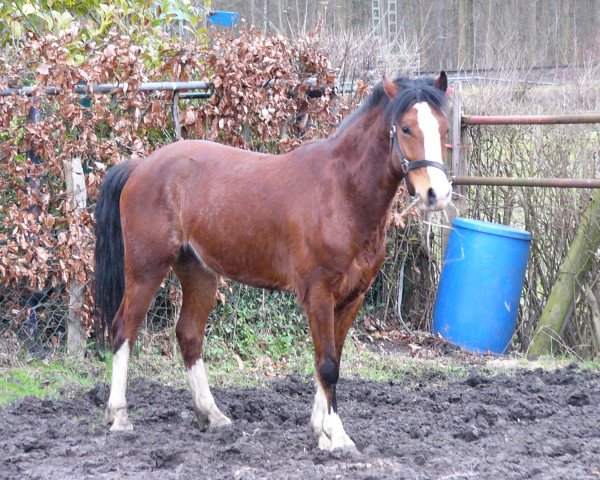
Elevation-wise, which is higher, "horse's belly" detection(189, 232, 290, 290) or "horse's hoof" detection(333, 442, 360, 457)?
"horse's belly" detection(189, 232, 290, 290)

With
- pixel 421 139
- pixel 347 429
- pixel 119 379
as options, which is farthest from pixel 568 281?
pixel 119 379

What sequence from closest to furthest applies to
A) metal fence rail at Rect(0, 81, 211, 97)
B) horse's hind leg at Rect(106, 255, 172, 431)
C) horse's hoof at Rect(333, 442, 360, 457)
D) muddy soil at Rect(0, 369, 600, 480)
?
1. muddy soil at Rect(0, 369, 600, 480)
2. horse's hoof at Rect(333, 442, 360, 457)
3. horse's hind leg at Rect(106, 255, 172, 431)
4. metal fence rail at Rect(0, 81, 211, 97)

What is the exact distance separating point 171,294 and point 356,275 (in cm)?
248

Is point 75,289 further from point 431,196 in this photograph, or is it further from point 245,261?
point 431,196

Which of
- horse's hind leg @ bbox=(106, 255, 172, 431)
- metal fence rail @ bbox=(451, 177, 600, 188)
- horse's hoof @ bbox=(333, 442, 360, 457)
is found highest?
metal fence rail @ bbox=(451, 177, 600, 188)

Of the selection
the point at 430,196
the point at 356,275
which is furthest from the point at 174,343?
the point at 430,196

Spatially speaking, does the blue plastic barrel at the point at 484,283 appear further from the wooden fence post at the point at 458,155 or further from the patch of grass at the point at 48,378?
the patch of grass at the point at 48,378

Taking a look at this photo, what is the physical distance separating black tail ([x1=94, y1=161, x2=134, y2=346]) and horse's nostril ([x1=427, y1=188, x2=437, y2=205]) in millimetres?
2243

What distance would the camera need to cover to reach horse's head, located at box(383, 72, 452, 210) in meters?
4.06

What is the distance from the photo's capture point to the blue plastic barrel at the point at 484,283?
282 inches

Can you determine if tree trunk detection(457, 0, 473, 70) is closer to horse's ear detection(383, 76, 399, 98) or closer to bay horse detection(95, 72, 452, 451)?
bay horse detection(95, 72, 452, 451)

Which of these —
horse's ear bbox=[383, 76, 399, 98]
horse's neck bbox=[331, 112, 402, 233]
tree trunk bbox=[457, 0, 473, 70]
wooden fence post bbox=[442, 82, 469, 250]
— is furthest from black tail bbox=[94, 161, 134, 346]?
tree trunk bbox=[457, 0, 473, 70]

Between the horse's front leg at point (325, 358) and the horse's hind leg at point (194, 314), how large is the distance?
88 centimetres

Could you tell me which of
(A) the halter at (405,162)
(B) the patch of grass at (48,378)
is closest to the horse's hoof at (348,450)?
(A) the halter at (405,162)
